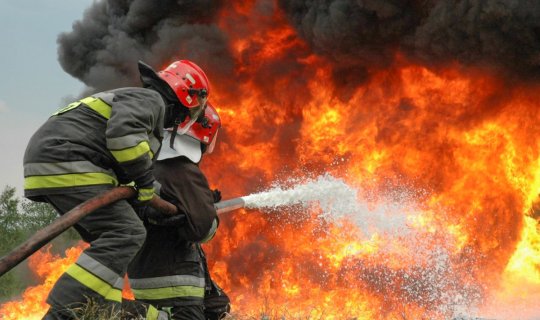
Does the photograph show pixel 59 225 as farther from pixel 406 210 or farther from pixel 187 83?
pixel 406 210

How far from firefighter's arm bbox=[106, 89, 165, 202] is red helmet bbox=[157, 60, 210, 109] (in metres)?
0.54

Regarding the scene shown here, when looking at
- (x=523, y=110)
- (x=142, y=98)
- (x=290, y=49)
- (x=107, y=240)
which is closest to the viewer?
(x=107, y=240)

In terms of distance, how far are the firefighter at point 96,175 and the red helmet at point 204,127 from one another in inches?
30.2

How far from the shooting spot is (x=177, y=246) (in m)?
4.37

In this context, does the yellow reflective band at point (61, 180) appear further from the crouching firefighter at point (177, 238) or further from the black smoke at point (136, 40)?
the black smoke at point (136, 40)

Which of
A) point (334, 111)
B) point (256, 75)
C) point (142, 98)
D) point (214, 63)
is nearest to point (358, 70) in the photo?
point (334, 111)

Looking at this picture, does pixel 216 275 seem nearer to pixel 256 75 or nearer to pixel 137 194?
pixel 256 75

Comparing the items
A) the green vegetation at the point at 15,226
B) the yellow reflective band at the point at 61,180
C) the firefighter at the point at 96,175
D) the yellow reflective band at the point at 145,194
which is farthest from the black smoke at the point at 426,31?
the green vegetation at the point at 15,226

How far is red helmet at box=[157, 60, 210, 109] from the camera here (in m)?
4.27

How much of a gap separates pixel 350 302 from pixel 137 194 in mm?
5485

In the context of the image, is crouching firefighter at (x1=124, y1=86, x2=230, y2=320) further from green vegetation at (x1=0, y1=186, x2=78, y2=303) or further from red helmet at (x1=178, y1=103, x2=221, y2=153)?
green vegetation at (x1=0, y1=186, x2=78, y2=303)

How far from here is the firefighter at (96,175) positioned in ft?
11.2

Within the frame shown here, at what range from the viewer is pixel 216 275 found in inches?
357

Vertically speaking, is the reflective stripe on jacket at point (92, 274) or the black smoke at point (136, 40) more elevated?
the reflective stripe on jacket at point (92, 274)
